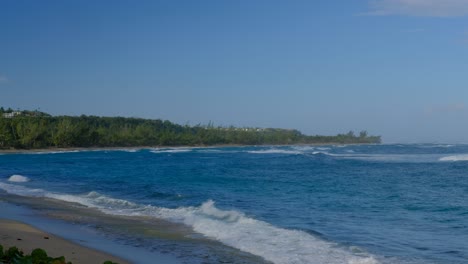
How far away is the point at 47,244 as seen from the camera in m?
13.9

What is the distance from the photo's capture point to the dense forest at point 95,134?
111688 millimetres

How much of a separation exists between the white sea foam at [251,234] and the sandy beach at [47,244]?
3.88 m

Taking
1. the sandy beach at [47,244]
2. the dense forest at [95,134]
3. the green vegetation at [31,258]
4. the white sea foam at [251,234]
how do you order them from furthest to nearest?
the dense forest at [95,134] < the white sea foam at [251,234] < the sandy beach at [47,244] < the green vegetation at [31,258]

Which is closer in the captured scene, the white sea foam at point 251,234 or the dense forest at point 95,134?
the white sea foam at point 251,234

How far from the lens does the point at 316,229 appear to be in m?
17.6

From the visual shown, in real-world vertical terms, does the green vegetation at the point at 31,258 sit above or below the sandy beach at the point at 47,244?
above

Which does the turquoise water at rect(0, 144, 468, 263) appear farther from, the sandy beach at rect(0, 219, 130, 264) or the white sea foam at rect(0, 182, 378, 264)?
the sandy beach at rect(0, 219, 130, 264)

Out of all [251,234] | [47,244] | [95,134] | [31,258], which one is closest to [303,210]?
[251,234]

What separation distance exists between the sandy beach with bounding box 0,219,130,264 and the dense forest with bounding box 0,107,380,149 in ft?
315

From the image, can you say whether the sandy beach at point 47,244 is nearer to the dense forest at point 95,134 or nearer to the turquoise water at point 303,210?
the turquoise water at point 303,210

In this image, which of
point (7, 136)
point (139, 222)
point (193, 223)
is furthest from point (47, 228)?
point (7, 136)

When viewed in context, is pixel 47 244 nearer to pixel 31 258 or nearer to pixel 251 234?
pixel 31 258

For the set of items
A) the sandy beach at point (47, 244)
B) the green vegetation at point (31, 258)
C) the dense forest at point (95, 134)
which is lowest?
the sandy beach at point (47, 244)

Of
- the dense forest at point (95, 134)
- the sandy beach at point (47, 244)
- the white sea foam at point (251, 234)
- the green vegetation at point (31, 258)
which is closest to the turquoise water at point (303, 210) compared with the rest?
the white sea foam at point (251, 234)
